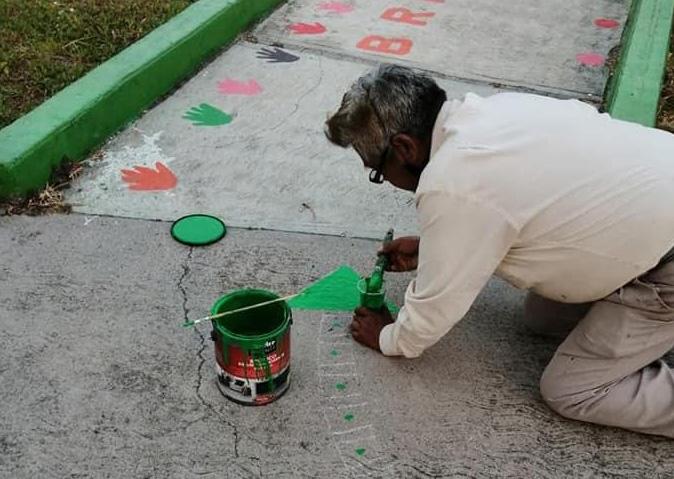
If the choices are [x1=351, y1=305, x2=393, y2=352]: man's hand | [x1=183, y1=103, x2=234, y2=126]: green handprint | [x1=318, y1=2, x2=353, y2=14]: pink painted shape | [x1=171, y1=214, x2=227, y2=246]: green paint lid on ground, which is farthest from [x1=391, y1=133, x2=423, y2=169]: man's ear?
[x1=318, y1=2, x2=353, y2=14]: pink painted shape

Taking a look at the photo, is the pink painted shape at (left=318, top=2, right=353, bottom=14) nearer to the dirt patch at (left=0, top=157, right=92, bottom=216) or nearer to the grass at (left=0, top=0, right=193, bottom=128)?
the grass at (left=0, top=0, right=193, bottom=128)

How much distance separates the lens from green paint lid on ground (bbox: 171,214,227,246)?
9.93 feet

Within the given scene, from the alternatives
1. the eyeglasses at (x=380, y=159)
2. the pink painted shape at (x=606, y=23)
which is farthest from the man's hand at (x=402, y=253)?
the pink painted shape at (x=606, y=23)

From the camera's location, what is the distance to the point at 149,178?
3404mm

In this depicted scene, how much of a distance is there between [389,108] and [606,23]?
3.94 m

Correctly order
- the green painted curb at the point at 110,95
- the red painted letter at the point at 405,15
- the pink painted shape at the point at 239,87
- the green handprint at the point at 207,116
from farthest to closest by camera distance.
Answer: the red painted letter at the point at 405,15 → the pink painted shape at the point at 239,87 → the green handprint at the point at 207,116 → the green painted curb at the point at 110,95

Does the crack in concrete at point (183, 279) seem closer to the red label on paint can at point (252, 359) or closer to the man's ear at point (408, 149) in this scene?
the red label on paint can at point (252, 359)

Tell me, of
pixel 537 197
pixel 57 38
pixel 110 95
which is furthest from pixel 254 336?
pixel 57 38

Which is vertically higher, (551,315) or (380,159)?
(380,159)

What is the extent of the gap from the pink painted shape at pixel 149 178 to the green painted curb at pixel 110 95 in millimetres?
266

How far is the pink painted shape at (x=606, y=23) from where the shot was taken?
17.6 feet

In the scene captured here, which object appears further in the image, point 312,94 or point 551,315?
point 312,94

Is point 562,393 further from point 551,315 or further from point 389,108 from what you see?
point 389,108

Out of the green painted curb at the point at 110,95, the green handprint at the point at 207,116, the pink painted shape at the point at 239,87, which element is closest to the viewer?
the green painted curb at the point at 110,95
